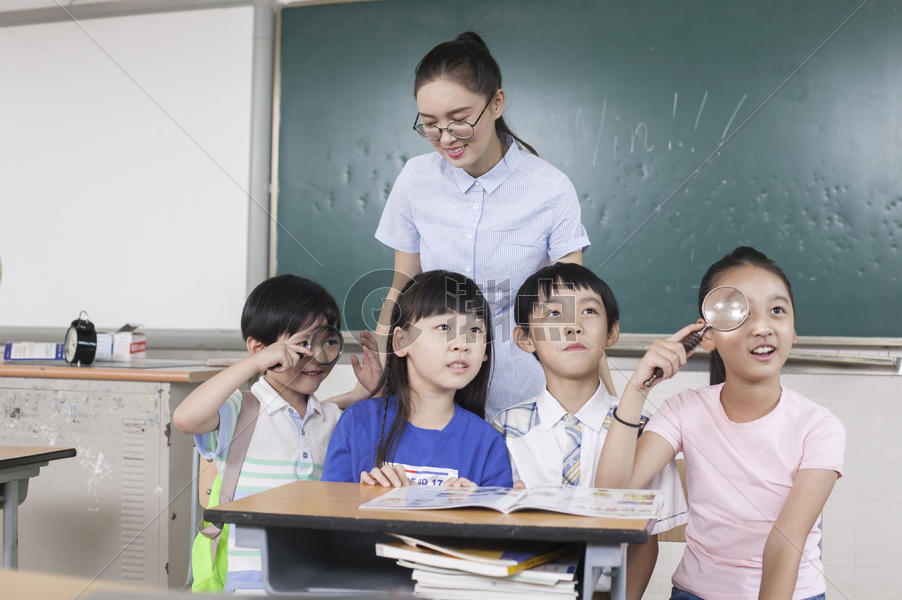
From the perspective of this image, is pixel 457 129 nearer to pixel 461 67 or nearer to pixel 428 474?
pixel 461 67

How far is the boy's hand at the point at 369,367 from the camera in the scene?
1438 mm

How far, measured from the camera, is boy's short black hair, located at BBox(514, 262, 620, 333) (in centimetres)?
135

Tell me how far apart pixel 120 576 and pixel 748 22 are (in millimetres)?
2574

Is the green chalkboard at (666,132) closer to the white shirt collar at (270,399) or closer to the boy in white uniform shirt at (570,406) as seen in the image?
the white shirt collar at (270,399)

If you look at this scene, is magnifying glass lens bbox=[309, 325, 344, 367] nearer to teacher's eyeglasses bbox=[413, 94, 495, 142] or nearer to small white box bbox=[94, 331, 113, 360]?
teacher's eyeglasses bbox=[413, 94, 495, 142]

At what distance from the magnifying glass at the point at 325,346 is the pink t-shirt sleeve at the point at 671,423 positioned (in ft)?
1.90

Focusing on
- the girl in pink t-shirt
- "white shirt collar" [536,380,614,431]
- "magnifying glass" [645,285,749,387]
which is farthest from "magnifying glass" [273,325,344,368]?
"magnifying glass" [645,285,749,387]

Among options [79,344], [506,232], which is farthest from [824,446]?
[79,344]

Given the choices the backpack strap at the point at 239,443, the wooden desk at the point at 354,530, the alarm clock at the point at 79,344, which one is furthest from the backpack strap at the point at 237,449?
the alarm clock at the point at 79,344

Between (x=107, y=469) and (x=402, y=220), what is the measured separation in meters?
1.29

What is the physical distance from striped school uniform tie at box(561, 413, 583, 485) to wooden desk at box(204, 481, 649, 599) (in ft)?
1.15

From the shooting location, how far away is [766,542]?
1.06m

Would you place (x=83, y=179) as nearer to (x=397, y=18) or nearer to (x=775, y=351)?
(x=397, y=18)

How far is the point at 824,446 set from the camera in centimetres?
109
